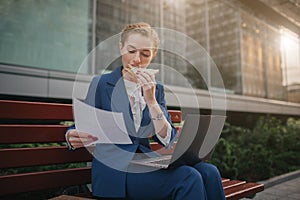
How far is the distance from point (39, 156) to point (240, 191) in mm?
1280

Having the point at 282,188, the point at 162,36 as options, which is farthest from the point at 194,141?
the point at 162,36

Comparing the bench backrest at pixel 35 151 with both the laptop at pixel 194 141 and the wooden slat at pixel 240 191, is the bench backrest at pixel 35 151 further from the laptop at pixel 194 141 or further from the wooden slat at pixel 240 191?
the wooden slat at pixel 240 191

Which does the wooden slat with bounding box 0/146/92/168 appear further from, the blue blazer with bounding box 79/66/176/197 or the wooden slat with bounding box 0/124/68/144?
the blue blazer with bounding box 79/66/176/197

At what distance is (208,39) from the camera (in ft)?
24.1

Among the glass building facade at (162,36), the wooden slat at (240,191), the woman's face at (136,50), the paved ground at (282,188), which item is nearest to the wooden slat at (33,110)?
the woman's face at (136,50)

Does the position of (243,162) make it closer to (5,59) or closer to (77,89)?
(77,89)

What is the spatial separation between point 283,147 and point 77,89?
4282 millimetres

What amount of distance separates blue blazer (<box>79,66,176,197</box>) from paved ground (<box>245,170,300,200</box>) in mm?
2150

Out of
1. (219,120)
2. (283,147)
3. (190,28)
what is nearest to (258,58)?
(190,28)

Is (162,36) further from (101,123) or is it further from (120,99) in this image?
(101,123)

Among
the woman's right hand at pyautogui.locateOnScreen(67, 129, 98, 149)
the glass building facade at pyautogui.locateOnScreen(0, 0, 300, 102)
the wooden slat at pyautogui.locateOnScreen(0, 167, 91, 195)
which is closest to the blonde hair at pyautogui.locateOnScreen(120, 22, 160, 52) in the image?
the woman's right hand at pyautogui.locateOnScreen(67, 129, 98, 149)

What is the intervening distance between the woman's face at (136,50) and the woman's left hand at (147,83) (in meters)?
0.19

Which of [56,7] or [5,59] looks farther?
[56,7]

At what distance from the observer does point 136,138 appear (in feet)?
5.51
